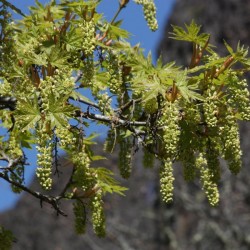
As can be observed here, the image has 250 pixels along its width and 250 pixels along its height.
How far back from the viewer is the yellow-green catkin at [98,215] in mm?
3895

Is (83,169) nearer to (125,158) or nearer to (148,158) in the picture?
(125,158)

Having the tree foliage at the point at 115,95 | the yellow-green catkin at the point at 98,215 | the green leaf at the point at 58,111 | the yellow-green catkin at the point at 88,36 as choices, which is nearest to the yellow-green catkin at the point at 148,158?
the tree foliage at the point at 115,95

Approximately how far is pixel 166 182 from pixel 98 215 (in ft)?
1.73

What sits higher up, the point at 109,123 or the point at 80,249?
the point at 80,249

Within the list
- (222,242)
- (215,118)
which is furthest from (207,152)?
(222,242)

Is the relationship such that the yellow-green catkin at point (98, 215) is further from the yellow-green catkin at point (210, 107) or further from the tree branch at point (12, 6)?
the tree branch at point (12, 6)

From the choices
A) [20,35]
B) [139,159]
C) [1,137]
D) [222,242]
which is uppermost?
[139,159]

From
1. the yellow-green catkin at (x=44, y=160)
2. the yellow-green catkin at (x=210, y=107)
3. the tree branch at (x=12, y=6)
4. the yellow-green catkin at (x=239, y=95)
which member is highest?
the tree branch at (x=12, y=6)

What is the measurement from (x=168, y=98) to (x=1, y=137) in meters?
1.28

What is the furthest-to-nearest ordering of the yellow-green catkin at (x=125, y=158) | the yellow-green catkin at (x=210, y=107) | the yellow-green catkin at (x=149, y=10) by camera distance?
the yellow-green catkin at (x=125, y=158) < the yellow-green catkin at (x=149, y=10) < the yellow-green catkin at (x=210, y=107)

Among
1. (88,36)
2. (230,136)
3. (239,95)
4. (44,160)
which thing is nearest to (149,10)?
(88,36)

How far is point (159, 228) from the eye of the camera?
1541 centimetres

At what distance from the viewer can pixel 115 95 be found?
3719 millimetres

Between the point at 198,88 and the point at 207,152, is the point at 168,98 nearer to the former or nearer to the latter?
the point at 198,88
